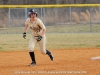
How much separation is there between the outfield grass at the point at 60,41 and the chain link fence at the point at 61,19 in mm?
583

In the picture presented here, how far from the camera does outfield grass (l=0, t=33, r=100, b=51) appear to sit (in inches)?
738

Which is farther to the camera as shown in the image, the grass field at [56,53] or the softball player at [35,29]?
the softball player at [35,29]

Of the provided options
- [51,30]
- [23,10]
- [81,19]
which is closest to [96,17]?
[81,19]

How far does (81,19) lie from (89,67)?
49.2 ft

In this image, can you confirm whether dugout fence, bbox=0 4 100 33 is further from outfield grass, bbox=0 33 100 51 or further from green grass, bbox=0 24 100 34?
outfield grass, bbox=0 33 100 51

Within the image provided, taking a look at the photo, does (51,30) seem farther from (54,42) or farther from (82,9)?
(54,42)

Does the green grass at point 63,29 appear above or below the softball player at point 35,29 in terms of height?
below

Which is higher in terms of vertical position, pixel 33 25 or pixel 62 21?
pixel 33 25

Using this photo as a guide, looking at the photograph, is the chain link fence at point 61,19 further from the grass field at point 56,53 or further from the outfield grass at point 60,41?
the outfield grass at point 60,41

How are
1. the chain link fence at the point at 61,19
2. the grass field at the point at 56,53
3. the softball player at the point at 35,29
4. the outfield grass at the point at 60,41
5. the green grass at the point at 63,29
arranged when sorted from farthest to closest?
the chain link fence at the point at 61,19 → the green grass at the point at 63,29 → the outfield grass at the point at 60,41 → the softball player at the point at 35,29 → the grass field at the point at 56,53

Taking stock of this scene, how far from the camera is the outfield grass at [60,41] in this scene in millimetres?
18750

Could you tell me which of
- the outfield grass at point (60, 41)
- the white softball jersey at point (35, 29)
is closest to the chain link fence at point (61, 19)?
the outfield grass at point (60, 41)

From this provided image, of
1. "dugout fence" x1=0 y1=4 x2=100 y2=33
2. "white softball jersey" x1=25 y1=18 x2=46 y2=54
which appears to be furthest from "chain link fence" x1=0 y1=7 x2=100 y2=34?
"white softball jersey" x1=25 y1=18 x2=46 y2=54

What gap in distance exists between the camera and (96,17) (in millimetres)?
25297
